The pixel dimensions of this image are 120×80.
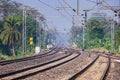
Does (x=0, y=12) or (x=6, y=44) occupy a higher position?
(x=0, y=12)

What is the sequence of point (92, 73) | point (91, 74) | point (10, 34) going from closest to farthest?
point (91, 74) < point (92, 73) < point (10, 34)

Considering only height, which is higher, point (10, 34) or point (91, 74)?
point (10, 34)

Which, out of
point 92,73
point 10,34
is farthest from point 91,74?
point 10,34

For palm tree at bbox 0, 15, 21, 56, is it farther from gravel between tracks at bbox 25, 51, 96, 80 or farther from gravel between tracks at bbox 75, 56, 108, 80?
gravel between tracks at bbox 75, 56, 108, 80

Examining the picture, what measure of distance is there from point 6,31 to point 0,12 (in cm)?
1947

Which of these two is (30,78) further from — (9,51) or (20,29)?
(20,29)

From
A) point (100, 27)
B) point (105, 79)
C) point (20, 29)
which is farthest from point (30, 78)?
point (100, 27)

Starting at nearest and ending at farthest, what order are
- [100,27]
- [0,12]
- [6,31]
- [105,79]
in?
[105,79], [6,31], [0,12], [100,27]

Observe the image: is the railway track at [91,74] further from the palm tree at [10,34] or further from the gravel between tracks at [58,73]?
the palm tree at [10,34]

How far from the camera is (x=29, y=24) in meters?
80.9

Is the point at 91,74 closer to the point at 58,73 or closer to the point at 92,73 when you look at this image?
the point at 92,73

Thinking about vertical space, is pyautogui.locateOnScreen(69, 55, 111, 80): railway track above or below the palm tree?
below

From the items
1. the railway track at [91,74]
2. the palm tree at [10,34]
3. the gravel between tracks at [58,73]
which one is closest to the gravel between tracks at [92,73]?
the railway track at [91,74]

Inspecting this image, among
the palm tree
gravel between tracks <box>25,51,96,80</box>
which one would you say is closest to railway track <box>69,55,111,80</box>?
gravel between tracks <box>25,51,96,80</box>
